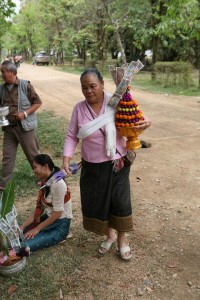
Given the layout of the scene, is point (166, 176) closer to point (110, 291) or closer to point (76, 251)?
point (76, 251)

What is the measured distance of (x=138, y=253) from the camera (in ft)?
10.6

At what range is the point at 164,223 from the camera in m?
3.79

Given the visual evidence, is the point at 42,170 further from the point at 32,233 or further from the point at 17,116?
the point at 17,116

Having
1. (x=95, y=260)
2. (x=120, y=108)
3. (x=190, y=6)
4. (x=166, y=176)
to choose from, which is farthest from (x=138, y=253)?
(x=190, y=6)

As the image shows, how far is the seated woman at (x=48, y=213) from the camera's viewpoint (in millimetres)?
3080

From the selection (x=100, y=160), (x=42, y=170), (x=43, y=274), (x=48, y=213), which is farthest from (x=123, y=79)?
(x=43, y=274)

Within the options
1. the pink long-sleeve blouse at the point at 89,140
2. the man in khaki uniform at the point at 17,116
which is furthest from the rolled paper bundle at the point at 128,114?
the man in khaki uniform at the point at 17,116

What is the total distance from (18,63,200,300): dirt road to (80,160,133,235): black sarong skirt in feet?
1.31

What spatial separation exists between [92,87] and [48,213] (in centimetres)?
131

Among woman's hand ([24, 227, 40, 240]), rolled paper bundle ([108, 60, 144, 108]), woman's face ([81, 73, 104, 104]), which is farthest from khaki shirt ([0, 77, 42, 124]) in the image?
rolled paper bundle ([108, 60, 144, 108])

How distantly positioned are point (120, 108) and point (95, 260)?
1410mm

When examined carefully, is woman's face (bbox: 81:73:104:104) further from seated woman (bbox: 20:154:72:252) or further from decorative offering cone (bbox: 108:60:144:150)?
seated woman (bbox: 20:154:72:252)

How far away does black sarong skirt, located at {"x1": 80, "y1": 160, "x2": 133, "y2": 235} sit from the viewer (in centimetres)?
284

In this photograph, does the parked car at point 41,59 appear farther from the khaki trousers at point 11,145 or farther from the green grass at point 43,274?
the green grass at point 43,274
